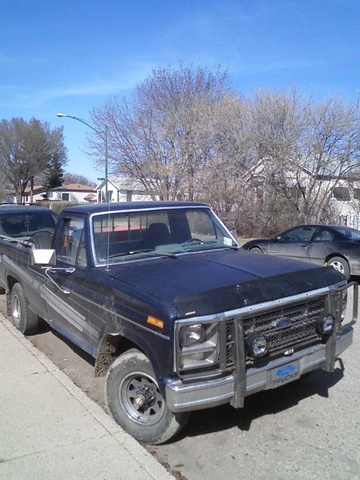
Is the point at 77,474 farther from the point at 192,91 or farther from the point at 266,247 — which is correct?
the point at 192,91

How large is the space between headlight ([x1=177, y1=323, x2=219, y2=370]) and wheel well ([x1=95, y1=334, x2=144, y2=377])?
2.71 ft

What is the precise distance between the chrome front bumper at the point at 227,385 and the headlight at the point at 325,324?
0.16 metres

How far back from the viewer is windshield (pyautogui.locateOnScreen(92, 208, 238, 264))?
179 inches

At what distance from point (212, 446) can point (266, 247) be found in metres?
9.33

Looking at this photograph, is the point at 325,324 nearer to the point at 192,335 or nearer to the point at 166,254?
the point at 192,335

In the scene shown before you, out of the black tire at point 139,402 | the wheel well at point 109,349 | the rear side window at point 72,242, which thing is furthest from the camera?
the rear side window at point 72,242

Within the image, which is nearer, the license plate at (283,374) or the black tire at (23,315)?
the license plate at (283,374)

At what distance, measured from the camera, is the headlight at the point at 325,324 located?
150 inches

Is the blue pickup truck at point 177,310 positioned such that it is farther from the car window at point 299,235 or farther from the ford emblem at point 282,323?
the car window at point 299,235

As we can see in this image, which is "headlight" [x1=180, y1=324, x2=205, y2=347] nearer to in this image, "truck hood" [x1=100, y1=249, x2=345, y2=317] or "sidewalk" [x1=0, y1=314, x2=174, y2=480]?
"truck hood" [x1=100, y1=249, x2=345, y2=317]

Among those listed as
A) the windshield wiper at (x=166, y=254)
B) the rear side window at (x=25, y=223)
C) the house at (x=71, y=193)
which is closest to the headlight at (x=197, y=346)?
the windshield wiper at (x=166, y=254)

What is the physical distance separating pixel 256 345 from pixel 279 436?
977 mm

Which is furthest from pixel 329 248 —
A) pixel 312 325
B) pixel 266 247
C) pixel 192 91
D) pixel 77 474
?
pixel 192 91

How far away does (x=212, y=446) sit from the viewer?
12.1 feet
